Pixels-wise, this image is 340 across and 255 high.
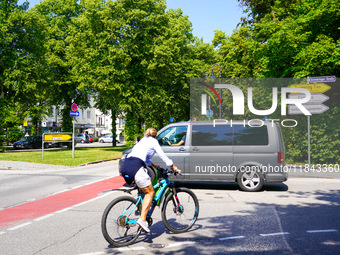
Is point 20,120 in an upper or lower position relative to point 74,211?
upper

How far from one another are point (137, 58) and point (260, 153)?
21178mm

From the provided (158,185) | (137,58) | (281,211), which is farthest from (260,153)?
(137,58)

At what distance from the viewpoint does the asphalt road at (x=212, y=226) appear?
4.86 metres

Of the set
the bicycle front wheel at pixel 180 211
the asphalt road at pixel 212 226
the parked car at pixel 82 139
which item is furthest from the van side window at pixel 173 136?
the parked car at pixel 82 139

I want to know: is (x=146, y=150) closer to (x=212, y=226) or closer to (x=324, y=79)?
(x=212, y=226)

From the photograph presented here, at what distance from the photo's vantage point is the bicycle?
490cm

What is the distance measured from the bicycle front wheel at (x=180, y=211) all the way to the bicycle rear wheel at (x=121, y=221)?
58 centimetres

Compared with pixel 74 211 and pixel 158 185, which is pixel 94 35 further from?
pixel 158 185

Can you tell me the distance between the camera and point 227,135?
10.2 meters

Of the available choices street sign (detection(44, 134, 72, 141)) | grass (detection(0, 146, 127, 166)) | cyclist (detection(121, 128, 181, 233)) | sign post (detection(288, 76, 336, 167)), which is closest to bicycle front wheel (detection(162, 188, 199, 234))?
cyclist (detection(121, 128, 181, 233))

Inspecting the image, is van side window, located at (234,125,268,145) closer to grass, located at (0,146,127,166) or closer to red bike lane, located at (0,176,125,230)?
red bike lane, located at (0,176,125,230)

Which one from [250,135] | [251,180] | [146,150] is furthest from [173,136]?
[146,150]

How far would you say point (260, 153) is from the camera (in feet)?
32.6

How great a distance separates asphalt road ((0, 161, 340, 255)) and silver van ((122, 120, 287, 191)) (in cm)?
54
